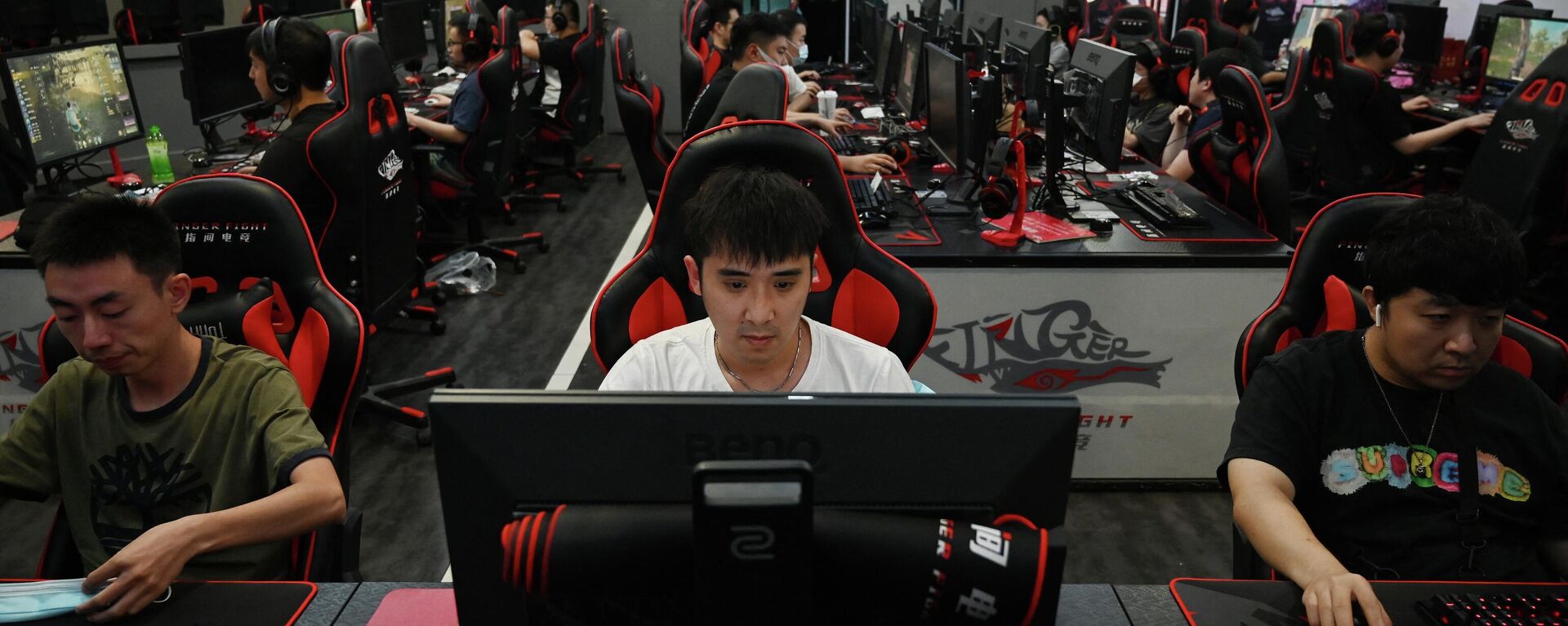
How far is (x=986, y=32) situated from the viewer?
4.83 meters

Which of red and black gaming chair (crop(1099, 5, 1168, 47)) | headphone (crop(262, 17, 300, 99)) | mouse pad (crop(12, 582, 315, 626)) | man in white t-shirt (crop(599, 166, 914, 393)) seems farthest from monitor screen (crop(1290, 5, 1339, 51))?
mouse pad (crop(12, 582, 315, 626))

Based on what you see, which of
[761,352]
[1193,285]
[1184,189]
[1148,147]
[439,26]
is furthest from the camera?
[439,26]

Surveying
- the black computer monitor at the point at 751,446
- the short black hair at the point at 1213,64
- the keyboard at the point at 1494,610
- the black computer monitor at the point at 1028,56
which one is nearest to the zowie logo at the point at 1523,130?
the short black hair at the point at 1213,64

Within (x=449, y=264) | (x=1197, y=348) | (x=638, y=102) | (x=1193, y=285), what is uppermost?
(x=638, y=102)

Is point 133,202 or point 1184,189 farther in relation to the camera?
point 1184,189

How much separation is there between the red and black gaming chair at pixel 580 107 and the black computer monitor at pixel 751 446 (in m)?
5.22

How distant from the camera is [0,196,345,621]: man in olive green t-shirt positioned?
Answer: 4.33 ft

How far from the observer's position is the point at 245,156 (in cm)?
363

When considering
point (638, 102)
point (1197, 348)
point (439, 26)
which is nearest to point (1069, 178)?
point (1197, 348)

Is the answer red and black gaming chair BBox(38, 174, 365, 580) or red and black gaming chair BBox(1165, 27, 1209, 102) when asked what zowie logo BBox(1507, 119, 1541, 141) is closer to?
red and black gaming chair BBox(1165, 27, 1209, 102)

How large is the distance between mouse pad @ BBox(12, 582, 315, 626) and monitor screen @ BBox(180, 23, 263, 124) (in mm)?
3140

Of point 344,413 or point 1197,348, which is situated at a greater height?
point 344,413

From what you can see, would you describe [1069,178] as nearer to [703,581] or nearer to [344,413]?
[344,413]

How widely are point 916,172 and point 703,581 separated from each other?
125 inches
